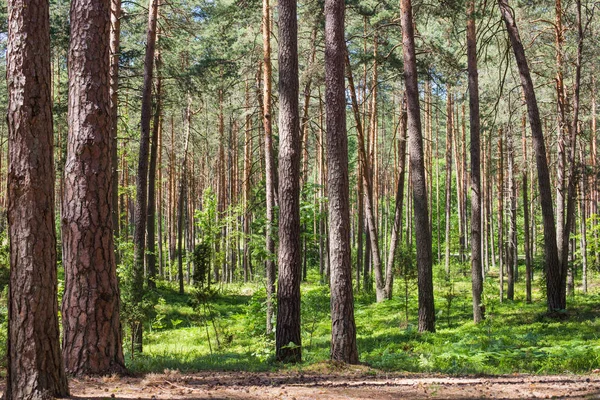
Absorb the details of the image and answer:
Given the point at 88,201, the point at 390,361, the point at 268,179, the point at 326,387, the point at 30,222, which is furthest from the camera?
the point at 268,179

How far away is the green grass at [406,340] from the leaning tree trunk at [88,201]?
135cm

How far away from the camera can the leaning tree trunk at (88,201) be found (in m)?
5.61

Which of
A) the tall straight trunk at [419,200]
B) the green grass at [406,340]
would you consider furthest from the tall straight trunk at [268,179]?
the tall straight trunk at [419,200]

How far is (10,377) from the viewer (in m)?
4.60

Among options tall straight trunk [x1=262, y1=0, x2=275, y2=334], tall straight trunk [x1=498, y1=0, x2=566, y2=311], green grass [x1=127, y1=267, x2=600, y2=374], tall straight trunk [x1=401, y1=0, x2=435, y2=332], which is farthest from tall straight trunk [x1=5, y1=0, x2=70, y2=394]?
tall straight trunk [x1=498, y1=0, x2=566, y2=311]

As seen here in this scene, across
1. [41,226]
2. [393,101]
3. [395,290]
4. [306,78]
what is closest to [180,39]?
[306,78]

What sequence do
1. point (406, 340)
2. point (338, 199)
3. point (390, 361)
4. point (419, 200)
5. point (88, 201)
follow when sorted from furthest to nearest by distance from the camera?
point (419, 200) → point (406, 340) → point (390, 361) → point (338, 199) → point (88, 201)

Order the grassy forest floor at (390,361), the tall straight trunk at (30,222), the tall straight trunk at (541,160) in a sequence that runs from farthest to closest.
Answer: the tall straight trunk at (541,160) < the grassy forest floor at (390,361) < the tall straight trunk at (30,222)

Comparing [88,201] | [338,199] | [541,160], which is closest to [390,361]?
[338,199]

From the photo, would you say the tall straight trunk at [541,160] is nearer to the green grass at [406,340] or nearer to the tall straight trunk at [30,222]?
the green grass at [406,340]

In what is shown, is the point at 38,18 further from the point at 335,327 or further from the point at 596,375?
the point at 596,375

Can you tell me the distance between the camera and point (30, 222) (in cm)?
456

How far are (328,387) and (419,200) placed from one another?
7.44m

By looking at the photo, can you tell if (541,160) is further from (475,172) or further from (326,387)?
(326,387)
